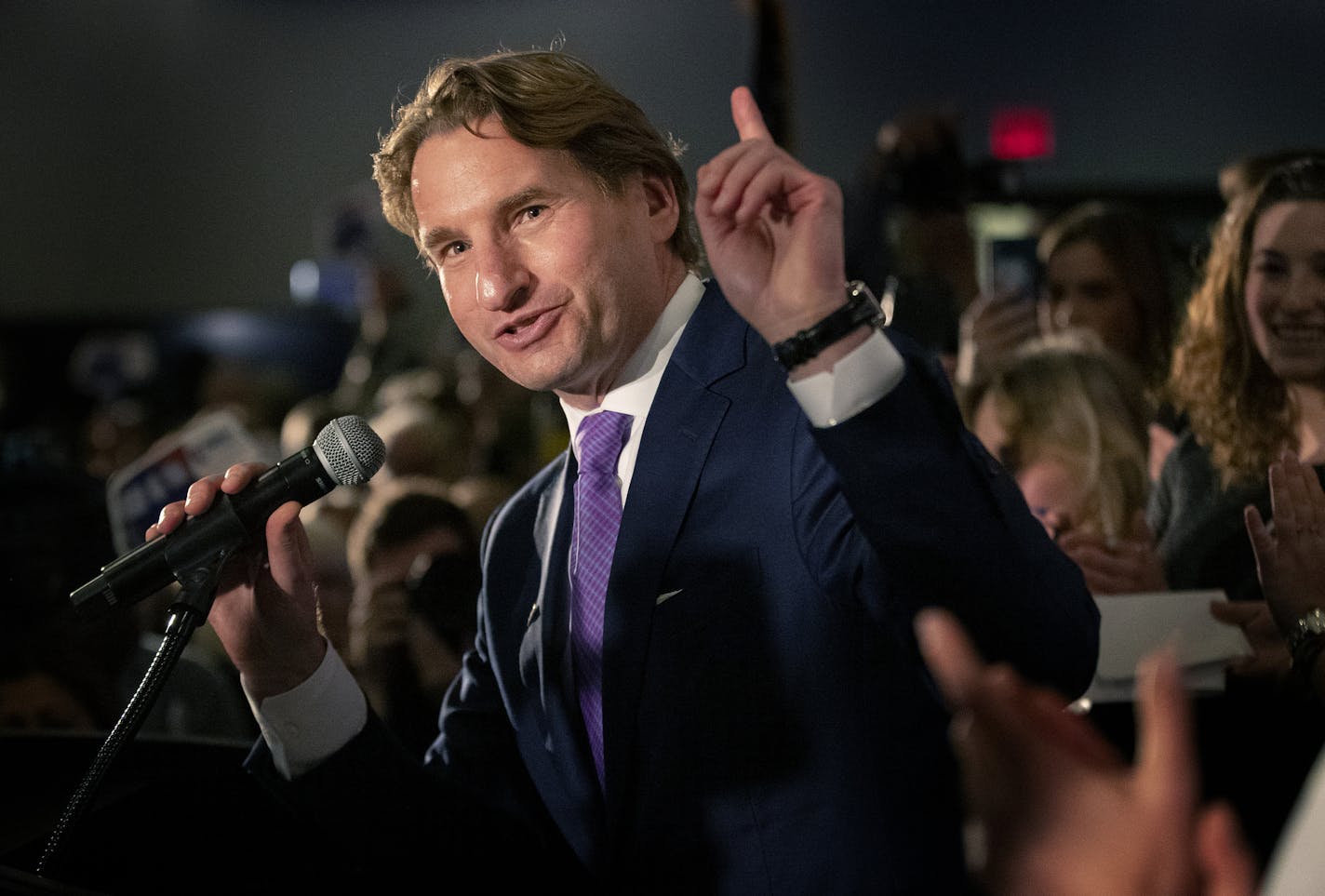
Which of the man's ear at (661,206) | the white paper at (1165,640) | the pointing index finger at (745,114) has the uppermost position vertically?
the pointing index finger at (745,114)

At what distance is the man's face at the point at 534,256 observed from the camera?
1476 millimetres

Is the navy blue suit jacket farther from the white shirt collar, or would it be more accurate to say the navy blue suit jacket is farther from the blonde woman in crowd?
the blonde woman in crowd

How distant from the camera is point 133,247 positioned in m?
10.8

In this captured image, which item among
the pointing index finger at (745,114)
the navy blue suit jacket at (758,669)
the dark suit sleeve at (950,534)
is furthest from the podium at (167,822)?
the pointing index finger at (745,114)

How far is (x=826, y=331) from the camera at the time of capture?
118cm

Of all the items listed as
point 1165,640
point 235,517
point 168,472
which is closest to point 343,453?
point 235,517

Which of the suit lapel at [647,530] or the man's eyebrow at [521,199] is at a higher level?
the man's eyebrow at [521,199]

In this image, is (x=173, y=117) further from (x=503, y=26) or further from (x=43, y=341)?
(x=503, y=26)

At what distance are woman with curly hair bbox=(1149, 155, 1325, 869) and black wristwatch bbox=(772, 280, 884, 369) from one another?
956 millimetres

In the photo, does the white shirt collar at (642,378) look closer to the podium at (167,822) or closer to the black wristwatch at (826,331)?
the black wristwatch at (826,331)

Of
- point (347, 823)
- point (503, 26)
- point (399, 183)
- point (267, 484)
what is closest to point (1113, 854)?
point (267, 484)

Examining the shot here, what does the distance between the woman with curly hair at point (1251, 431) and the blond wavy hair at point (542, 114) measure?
95 centimetres

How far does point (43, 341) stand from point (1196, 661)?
1033cm

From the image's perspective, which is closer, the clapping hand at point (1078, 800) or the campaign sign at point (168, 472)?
the clapping hand at point (1078, 800)
